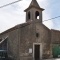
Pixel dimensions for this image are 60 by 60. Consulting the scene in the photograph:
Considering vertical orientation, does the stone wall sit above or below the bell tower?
below

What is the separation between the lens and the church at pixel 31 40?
22.7m

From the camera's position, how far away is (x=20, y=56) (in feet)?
73.7

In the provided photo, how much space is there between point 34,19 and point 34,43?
3556 mm

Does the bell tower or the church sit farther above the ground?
the bell tower

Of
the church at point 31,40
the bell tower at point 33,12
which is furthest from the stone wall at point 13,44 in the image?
the bell tower at point 33,12

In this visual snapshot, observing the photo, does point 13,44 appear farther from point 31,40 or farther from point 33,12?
point 33,12

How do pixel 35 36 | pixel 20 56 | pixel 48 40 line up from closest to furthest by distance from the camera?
pixel 20 56, pixel 35 36, pixel 48 40

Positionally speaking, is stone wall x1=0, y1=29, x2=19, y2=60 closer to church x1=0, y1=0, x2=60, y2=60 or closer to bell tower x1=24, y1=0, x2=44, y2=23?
→ church x1=0, y1=0, x2=60, y2=60

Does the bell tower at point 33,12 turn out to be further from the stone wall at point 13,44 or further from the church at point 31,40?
the stone wall at point 13,44

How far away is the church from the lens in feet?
74.5

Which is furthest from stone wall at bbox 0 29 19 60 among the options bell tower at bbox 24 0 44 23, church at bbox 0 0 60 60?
bell tower at bbox 24 0 44 23

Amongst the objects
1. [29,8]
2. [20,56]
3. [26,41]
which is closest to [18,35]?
[26,41]

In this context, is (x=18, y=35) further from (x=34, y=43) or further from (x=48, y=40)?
(x=48, y=40)

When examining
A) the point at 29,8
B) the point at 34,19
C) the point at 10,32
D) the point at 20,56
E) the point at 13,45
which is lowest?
the point at 20,56
